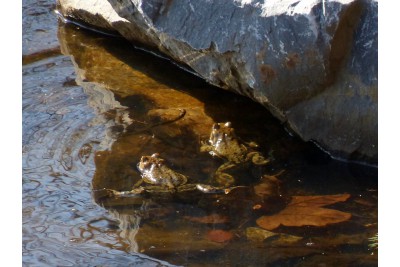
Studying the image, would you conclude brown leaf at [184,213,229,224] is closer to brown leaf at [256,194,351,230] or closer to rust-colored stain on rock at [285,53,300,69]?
brown leaf at [256,194,351,230]

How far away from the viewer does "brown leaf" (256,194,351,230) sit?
4.01 m

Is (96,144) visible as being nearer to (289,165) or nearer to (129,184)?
(129,184)

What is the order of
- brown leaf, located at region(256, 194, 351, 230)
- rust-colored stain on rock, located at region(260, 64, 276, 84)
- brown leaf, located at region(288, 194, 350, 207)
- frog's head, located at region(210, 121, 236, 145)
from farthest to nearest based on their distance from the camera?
frog's head, located at region(210, 121, 236, 145)
rust-colored stain on rock, located at region(260, 64, 276, 84)
brown leaf, located at region(288, 194, 350, 207)
brown leaf, located at region(256, 194, 351, 230)

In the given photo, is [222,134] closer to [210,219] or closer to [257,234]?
[210,219]

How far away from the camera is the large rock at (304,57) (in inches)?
174

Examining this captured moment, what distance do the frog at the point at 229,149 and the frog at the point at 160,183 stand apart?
19 centimetres

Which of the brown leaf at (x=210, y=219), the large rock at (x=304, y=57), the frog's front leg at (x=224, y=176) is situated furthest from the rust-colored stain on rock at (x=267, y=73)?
the brown leaf at (x=210, y=219)

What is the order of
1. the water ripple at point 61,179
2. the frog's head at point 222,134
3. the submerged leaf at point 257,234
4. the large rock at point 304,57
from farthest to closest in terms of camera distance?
the frog's head at point 222,134, the large rock at point 304,57, the submerged leaf at point 257,234, the water ripple at point 61,179

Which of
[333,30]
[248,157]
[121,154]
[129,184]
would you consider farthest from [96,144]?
[333,30]

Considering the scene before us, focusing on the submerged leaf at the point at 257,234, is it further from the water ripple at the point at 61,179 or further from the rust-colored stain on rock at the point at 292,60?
the rust-colored stain on rock at the point at 292,60

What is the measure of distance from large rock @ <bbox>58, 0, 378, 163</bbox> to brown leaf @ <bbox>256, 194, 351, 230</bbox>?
1.91ft

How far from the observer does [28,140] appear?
4.91 metres

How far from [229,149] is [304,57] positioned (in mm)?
722

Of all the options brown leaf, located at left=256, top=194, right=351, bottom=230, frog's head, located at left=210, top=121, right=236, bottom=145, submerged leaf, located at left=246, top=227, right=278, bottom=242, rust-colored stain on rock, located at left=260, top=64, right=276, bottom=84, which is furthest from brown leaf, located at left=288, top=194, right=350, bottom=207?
rust-colored stain on rock, located at left=260, top=64, right=276, bottom=84
